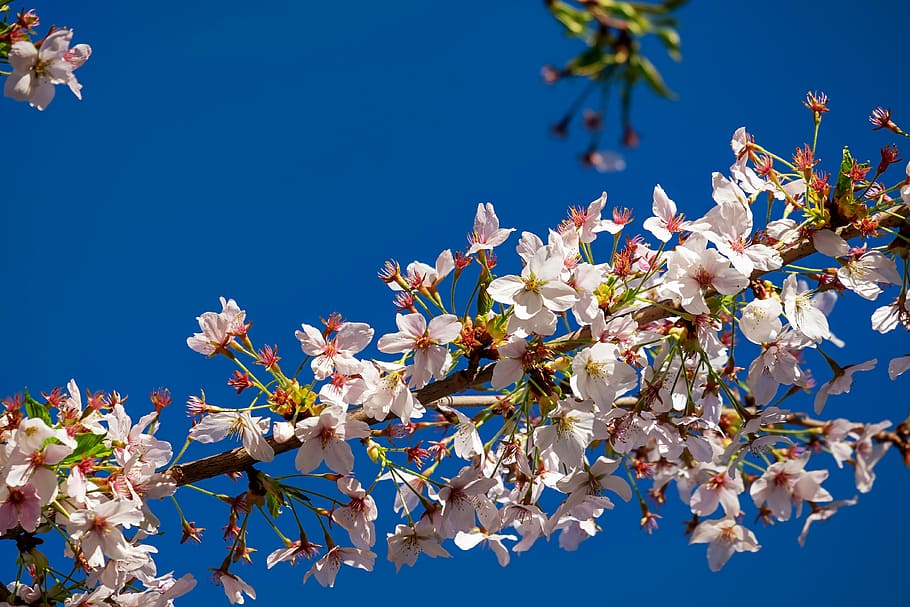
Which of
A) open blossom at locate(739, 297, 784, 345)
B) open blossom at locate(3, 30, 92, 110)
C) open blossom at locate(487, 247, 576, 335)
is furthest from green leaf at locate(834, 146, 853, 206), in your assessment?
open blossom at locate(3, 30, 92, 110)

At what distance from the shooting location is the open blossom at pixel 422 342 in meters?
2.08

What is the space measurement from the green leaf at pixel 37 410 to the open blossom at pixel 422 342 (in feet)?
2.70

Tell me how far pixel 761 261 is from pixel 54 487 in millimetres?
1679

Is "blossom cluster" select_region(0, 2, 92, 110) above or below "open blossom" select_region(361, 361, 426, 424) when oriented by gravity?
above

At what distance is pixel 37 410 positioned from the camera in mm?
2189

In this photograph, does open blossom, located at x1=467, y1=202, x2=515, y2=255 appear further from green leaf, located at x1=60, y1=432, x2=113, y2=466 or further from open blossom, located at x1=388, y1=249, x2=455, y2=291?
green leaf, located at x1=60, y1=432, x2=113, y2=466

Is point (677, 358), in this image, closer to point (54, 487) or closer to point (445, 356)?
point (445, 356)

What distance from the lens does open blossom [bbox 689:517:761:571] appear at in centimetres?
305

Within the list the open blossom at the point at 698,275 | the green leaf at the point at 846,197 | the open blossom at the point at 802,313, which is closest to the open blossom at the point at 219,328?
the open blossom at the point at 698,275

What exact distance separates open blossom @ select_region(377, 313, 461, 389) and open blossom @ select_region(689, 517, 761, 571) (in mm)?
1430

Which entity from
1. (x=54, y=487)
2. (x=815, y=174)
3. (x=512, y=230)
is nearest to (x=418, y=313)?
(x=512, y=230)

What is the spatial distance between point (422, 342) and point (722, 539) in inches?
61.1

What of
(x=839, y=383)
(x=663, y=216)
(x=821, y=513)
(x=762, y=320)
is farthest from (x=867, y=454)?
(x=663, y=216)

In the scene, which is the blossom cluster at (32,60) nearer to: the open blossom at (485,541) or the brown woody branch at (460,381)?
the brown woody branch at (460,381)
